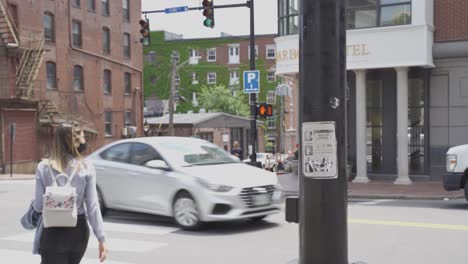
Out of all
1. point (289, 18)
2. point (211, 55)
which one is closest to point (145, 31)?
point (289, 18)

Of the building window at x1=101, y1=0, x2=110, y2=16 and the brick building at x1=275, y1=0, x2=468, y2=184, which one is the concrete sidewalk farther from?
the building window at x1=101, y1=0, x2=110, y2=16

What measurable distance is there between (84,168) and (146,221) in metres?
6.58

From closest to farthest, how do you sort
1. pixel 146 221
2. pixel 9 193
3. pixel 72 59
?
pixel 146 221, pixel 9 193, pixel 72 59

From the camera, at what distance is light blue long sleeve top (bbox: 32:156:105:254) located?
166 inches

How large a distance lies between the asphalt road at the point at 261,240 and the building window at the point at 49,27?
2491 cm

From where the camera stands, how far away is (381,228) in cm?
963

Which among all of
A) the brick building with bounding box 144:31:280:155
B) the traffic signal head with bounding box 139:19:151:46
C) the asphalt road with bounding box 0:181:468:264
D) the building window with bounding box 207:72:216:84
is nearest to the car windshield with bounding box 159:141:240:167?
the asphalt road with bounding box 0:181:468:264

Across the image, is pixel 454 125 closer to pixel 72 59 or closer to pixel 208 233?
pixel 208 233

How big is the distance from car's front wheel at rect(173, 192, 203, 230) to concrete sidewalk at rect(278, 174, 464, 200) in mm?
6395

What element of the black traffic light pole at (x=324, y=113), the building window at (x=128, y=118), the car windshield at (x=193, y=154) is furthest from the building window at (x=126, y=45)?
the black traffic light pole at (x=324, y=113)

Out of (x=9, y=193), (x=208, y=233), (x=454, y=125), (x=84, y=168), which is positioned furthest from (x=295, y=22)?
(x=84, y=168)

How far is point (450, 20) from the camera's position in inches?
711

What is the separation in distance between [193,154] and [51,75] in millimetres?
27003

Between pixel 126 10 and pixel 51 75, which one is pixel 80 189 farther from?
pixel 126 10
